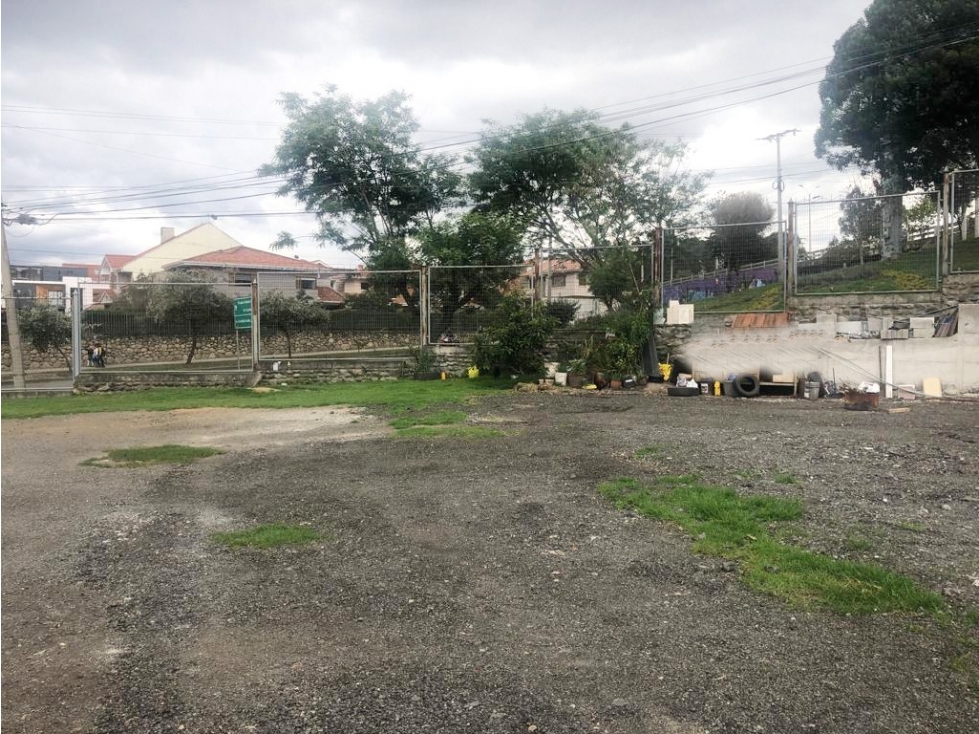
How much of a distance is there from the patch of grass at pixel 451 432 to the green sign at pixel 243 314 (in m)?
8.32

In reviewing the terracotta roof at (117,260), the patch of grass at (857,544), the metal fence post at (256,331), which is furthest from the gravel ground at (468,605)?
the terracotta roof at (117,260)

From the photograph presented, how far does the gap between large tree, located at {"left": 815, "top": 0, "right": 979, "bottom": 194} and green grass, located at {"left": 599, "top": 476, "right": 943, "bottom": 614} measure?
20.9m

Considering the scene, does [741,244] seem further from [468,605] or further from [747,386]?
[468,605]

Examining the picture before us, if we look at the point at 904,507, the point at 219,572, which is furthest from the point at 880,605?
the point at 219,572

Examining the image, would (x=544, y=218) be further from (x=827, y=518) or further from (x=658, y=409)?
(x=827, y=518)

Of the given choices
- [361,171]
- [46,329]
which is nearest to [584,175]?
[361,171]

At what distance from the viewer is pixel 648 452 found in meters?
6.57

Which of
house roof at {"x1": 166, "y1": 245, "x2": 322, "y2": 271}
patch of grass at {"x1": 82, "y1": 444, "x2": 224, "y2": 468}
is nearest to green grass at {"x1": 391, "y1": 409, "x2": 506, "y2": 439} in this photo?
patch of grass at {"x1": 82, "y1": 444, "x2": 224, "y2": 468}

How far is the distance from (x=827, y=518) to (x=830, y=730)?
2310 mm

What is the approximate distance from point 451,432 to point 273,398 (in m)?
5.96

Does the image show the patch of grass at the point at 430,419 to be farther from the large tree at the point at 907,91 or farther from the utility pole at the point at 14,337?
the large tree at the point at 907,91

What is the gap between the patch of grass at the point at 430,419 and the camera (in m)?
9.01

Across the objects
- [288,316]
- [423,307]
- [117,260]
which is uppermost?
[117,260]

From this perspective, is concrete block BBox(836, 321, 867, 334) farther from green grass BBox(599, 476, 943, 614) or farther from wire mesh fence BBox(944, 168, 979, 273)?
green grass BBox(599, 476, 943, 614)
